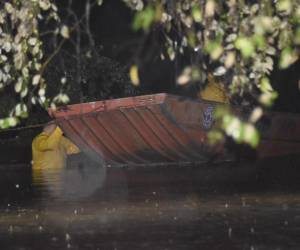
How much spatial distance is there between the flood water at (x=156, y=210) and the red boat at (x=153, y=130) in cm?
78

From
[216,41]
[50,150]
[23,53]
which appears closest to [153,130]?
[50,150]

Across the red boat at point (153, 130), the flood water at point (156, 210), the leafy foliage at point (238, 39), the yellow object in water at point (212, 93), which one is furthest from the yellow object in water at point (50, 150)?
the leafy foliage at point (238, 39)

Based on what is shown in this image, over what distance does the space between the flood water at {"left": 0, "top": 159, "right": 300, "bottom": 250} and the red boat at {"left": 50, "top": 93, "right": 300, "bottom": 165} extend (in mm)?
777

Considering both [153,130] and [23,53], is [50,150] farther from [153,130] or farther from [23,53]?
[23,53]

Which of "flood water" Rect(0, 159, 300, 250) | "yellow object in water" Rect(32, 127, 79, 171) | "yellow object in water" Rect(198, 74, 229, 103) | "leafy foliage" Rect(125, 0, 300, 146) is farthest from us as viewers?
"yellow object in water" Rect(32, 127, 79, 171)

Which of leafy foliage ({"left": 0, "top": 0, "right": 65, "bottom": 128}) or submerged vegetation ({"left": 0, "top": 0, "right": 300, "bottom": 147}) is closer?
submerged vegetation ({"left": 0, "top": 0, "right": 300, "bottom": 147})

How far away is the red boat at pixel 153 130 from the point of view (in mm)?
13039

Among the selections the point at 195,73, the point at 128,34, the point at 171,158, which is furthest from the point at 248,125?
the point at 128,34

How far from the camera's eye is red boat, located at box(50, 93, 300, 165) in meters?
13.0

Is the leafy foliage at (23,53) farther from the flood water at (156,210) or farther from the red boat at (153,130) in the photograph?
the red boat at (153,130)

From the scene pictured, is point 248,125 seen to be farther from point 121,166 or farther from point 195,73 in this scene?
point 121,166

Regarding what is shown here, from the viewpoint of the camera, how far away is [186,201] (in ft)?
30.1

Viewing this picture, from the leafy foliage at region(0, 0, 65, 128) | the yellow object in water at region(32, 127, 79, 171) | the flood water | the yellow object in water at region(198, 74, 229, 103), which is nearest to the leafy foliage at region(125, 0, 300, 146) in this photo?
the leafy foliage at region(0, 0, 65, 128)

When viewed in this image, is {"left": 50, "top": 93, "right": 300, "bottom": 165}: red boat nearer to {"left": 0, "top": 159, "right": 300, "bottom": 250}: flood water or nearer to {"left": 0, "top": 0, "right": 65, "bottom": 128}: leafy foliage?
{"left": 0, "top": 159, "right": 300, "bottom": 250}: flood water
